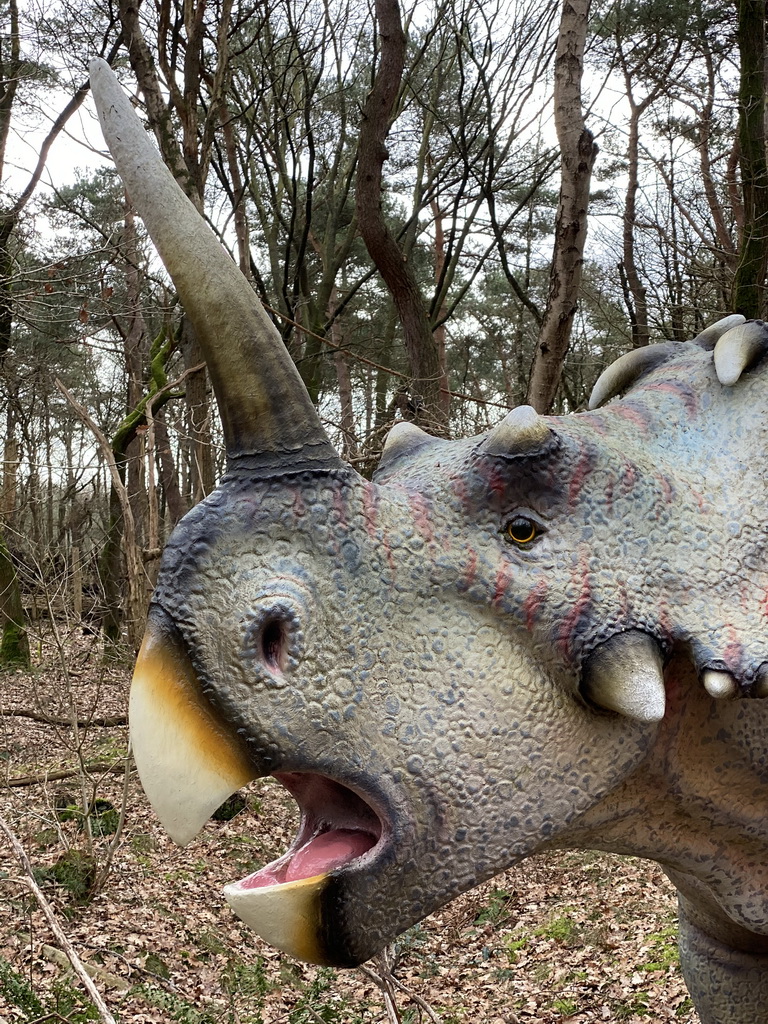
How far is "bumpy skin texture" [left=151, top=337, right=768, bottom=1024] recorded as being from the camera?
110cm

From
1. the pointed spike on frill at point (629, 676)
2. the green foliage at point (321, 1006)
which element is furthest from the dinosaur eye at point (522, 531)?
the green foliage at point (321, 1006)

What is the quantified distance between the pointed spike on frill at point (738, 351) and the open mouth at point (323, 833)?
0.83m

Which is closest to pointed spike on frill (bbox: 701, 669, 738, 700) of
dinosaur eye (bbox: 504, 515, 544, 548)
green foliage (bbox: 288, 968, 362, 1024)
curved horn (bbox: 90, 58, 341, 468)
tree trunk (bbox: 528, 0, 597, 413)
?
dinosaur eye (bbox: 504, 515, 544, 548)

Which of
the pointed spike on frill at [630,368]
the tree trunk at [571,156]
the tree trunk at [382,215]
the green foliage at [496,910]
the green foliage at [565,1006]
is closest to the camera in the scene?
the pointed spike on frill at [630,368]

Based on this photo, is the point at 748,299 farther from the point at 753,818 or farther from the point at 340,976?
the point at 753,818

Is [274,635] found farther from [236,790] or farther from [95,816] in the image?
[95,816]

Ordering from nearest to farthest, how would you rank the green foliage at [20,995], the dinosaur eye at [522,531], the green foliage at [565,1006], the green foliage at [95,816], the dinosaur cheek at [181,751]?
the dinosaur cheek at [181,751], the dinosaur eye at [522,531], the green foliage at [20,995], the green foliage at [565,1006], the green foliage at [95,816]

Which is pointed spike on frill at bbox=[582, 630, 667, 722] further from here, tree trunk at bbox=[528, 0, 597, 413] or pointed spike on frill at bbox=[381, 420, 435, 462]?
tree trunk at bbox=[528, 0, 597, 413]

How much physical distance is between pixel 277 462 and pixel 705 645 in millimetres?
572

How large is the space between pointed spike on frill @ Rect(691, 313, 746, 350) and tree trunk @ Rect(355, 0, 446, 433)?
622 cm

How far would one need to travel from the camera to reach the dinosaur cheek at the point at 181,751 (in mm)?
1060

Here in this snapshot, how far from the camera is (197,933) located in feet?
22.1

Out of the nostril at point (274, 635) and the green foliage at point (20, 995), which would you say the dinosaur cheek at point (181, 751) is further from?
the green foliage at point (20, 995)

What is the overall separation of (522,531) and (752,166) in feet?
26.0
